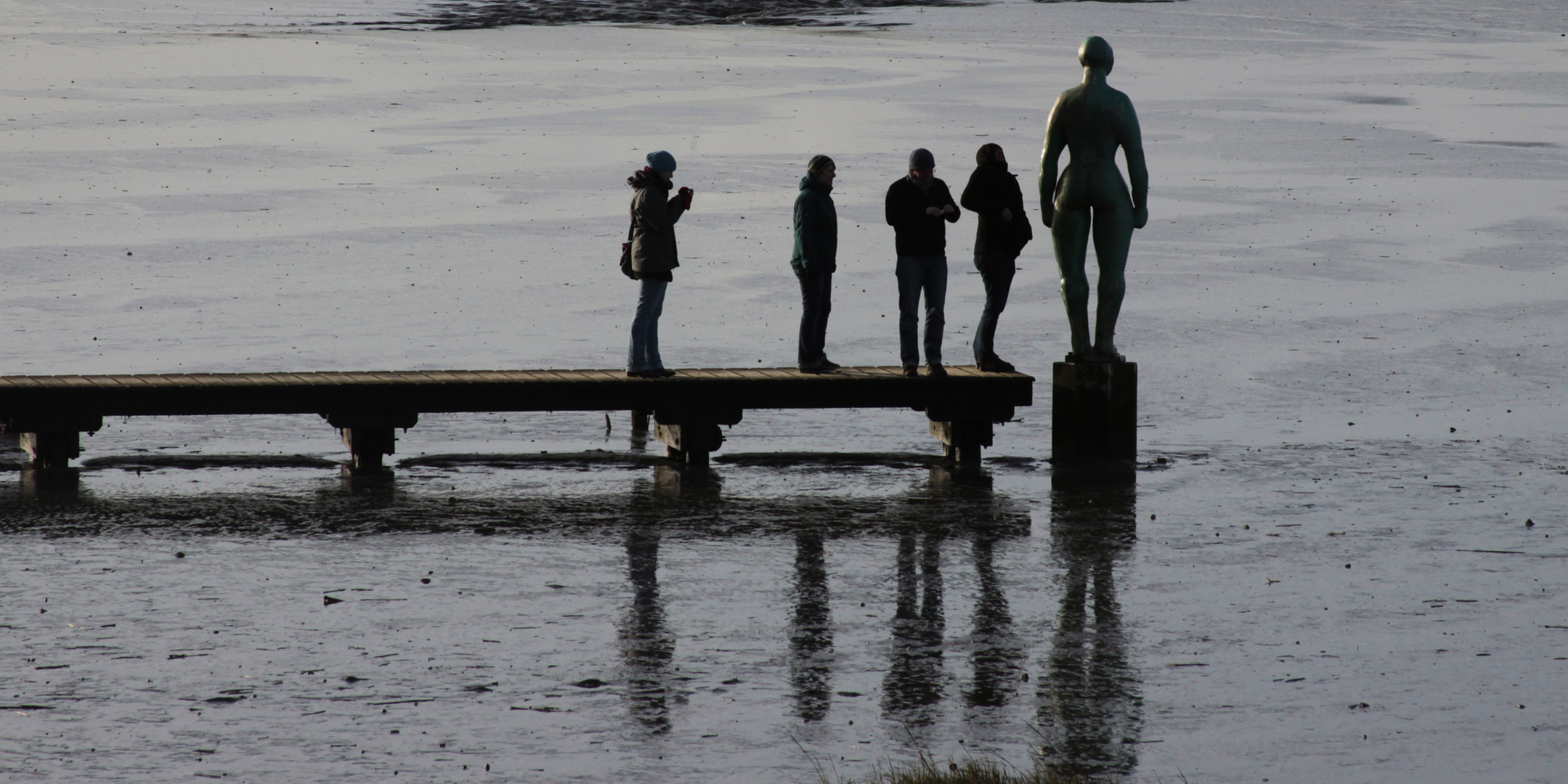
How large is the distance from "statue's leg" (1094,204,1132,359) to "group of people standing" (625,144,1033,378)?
498 mm

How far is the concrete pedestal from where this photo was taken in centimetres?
1264

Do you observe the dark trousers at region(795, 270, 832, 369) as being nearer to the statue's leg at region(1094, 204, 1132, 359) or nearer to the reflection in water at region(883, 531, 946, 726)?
the statue's leg at region(1094, 204, 1132, 359)

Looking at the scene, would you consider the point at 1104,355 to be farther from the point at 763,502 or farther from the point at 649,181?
the point at 649,181

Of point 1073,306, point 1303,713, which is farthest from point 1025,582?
point 1073,306

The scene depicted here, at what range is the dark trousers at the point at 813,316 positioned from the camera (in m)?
12.8

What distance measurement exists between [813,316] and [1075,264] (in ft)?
5.83

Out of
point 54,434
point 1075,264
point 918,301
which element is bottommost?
point 54,434

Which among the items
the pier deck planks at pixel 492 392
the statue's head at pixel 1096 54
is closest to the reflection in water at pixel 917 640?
the pier deck planks at pixel 492 392

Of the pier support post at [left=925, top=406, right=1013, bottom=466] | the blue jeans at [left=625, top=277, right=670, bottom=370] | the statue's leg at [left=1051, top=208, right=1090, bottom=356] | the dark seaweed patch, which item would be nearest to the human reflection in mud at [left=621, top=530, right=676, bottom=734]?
the blue jeans at [left=625, top=277, right=670, bottom=370]

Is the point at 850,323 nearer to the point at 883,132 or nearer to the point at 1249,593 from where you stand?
the point at 1249,593

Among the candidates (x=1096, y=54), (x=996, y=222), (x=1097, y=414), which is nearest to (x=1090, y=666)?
(x=1097, y=414)

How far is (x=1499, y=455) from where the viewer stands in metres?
12.7

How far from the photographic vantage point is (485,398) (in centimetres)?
1241

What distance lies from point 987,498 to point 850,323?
798 centimetres
